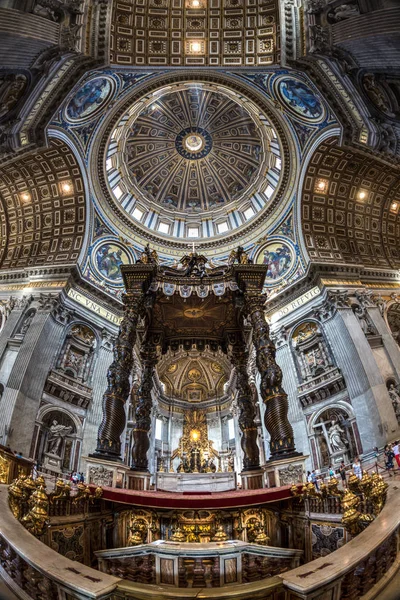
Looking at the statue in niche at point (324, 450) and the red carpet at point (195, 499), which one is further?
the statue in niche at point (324, 450)

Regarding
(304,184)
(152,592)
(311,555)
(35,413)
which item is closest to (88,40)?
(304,184)

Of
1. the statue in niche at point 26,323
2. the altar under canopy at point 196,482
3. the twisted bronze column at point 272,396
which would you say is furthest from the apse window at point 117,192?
the altar under canopy at point 196,482

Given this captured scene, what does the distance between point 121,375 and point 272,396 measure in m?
3.78

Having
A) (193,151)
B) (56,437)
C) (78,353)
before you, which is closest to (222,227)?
(193,151)

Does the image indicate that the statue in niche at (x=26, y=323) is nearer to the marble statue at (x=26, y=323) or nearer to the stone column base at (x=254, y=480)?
the marble statue at (x=26, y=323)

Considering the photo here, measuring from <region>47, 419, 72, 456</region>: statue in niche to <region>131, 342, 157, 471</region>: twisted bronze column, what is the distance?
4353 millimetres

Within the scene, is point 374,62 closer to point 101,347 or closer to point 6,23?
point 6,23

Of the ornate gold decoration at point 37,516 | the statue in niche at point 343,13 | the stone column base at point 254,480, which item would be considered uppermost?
the statue in niche at point 343,13

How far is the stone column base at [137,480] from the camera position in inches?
325

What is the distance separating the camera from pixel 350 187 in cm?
1761

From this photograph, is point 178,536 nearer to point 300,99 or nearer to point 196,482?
point 196,482

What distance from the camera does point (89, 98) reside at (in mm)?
15062

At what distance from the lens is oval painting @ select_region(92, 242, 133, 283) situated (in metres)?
18.7

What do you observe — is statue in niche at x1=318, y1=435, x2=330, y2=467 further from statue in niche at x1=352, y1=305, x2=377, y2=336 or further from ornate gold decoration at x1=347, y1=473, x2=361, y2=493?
ornate gold decoration at x1=347, y1=473, x2=361, y2=493
